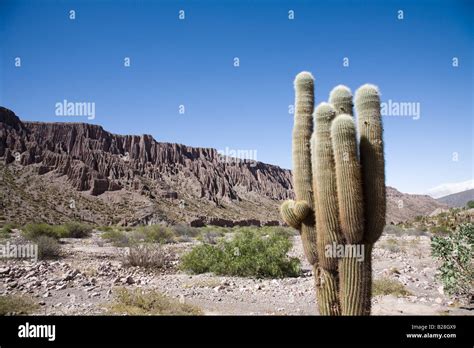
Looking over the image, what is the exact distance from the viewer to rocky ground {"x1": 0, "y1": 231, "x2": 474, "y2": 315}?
8.64 meters

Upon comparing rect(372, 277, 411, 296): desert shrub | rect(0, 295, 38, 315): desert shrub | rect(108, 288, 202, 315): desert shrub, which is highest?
rect(0, 295, 38, 315): desert shrub

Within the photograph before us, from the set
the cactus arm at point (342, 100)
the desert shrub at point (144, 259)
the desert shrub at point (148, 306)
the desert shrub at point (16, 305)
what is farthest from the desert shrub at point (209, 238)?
the cactus arm at point (342, 100)

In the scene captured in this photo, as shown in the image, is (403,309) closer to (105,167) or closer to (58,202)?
(58,202)

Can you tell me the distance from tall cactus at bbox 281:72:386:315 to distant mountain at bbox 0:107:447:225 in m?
37.5

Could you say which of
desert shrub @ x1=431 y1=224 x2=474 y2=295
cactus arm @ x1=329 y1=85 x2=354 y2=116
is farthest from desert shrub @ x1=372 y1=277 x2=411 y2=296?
cactus arm @ x1=329 y1=85 x2=354 y2=116

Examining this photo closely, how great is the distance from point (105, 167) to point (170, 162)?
22.6 meters

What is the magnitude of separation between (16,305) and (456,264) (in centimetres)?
980

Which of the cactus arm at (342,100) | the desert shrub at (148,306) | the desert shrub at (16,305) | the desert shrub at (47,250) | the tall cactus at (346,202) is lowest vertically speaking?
the desert shrub at (148,306)

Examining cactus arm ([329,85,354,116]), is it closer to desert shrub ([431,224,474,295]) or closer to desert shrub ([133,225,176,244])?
desert shrub ([431,224,474,295])

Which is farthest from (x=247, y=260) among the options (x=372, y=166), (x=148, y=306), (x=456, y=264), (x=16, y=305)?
(x=372, y=166)

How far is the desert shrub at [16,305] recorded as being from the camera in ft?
24.7

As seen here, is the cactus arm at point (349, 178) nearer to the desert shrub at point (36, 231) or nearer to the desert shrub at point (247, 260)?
the desert shrub at point (247, 260)

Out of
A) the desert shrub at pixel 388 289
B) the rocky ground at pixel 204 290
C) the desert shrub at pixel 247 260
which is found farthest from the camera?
the desert shrub at pixel 247 260

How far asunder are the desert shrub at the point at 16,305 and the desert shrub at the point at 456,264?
8.81 m
